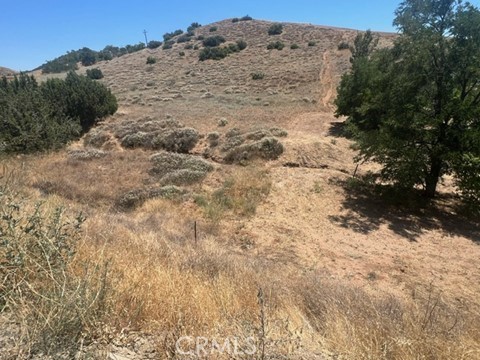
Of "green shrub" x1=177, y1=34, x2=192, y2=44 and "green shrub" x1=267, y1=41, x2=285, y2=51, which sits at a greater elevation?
"green shrub" x1=177, y1=34, x2=192, y2=44

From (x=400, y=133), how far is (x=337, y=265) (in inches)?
216

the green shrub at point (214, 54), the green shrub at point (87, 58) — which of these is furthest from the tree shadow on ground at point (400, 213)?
the green shrub at point (87, 58)

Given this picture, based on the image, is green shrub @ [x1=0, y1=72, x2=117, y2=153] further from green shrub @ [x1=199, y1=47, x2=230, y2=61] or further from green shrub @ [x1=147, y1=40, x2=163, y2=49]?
green shrub @ [x1=147, y1=40, x2=163, y2=49]

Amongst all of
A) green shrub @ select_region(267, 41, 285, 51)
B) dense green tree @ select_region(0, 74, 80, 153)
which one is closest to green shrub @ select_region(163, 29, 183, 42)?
green shrub @ select_region(267, 41, 285, 51)

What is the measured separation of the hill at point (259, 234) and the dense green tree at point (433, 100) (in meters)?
1.41

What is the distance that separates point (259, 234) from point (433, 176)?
6.43 m

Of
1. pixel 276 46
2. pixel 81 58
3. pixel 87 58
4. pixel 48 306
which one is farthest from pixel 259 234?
pixel 81 58

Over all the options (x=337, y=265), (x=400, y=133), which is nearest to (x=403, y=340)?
(x=337, y=265)

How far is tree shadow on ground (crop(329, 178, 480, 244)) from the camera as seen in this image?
8953 mm

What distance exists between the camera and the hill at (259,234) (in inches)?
103

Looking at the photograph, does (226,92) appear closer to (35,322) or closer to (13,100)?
(13,100)

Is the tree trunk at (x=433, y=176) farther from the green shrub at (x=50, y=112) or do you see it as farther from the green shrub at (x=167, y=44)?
the green shrub at (x=167, y=44)

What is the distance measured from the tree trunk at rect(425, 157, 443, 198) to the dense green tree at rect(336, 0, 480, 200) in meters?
0.03

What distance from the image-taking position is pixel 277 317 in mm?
2938
